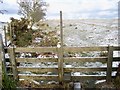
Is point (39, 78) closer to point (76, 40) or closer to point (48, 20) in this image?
point (76, 40)

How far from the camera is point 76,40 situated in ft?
64.9

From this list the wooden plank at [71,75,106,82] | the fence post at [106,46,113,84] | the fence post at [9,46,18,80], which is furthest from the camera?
the wooden plank at [71,75,106,82]

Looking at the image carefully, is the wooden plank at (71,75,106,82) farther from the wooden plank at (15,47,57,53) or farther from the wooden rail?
the wooden plank at (15,47,57,53)

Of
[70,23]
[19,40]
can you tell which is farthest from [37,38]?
[70,23]

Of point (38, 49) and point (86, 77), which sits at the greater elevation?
point (38, 49)

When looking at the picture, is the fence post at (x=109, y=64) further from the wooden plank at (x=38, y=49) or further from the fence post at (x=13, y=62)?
the fence post at (x=13, y=62)

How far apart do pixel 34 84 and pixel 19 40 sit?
801 centimetres

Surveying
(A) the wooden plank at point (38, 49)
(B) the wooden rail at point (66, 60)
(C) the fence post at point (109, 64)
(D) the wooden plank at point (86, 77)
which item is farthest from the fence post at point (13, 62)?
(C) the fence post at point (109, 64)

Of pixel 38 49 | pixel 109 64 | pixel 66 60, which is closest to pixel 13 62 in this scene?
pixel 38 49

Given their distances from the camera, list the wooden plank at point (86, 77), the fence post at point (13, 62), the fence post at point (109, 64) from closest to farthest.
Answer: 1. the fence post at point (109, 64)
2. the fence post at point (13, 62)
3. the wooden plank at point (86, 77)

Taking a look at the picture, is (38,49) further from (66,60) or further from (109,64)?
(109,64)

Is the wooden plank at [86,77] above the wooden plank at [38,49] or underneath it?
underneath

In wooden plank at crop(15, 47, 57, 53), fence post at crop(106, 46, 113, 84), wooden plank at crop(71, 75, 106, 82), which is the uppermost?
wooden plank at crop(15, 47, 57, 53)

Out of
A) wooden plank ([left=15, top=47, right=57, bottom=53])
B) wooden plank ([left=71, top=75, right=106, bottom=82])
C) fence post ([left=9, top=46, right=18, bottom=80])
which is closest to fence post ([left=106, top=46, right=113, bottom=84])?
wooden plank ([left=71, top=75, right=106, bottom=82])
